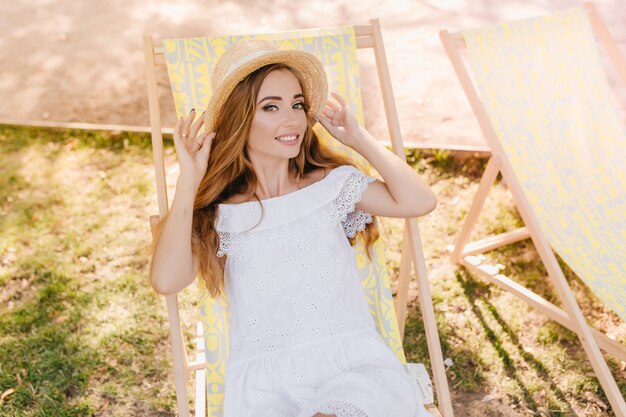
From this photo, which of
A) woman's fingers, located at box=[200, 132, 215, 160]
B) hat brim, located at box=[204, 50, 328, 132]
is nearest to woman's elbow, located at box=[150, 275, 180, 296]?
woman's fingers, located at box=[200, 132, 215, 160]

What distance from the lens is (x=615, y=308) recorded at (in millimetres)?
2707

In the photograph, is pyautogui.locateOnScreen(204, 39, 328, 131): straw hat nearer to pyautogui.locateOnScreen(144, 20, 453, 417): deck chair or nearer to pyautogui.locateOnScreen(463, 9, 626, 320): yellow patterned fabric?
pyautogui.locateOnScreen(144, 20, 453, 417): deck chair

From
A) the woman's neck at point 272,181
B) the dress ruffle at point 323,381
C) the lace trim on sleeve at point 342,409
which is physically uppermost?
the woman's neck at point 272,181

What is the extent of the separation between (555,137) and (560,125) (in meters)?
0.08

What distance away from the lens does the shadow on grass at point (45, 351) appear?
129 inches

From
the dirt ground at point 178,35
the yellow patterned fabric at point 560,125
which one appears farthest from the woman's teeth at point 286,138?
the dirt ground at point 178,35

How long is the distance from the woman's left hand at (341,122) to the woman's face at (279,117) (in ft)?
0.72

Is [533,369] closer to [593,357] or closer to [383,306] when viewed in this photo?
[593,357]

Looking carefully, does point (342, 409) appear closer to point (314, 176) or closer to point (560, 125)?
point (314, 176)

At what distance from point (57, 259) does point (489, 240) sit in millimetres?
2466

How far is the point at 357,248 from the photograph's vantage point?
2.98 meters

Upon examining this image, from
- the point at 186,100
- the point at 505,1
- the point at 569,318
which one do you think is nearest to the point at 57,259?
the point at 186,100

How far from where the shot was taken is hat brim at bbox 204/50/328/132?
95.3 inches

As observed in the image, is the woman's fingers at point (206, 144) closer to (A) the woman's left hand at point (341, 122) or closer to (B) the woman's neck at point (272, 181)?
(B) the woman's neck at point (272, 181)
